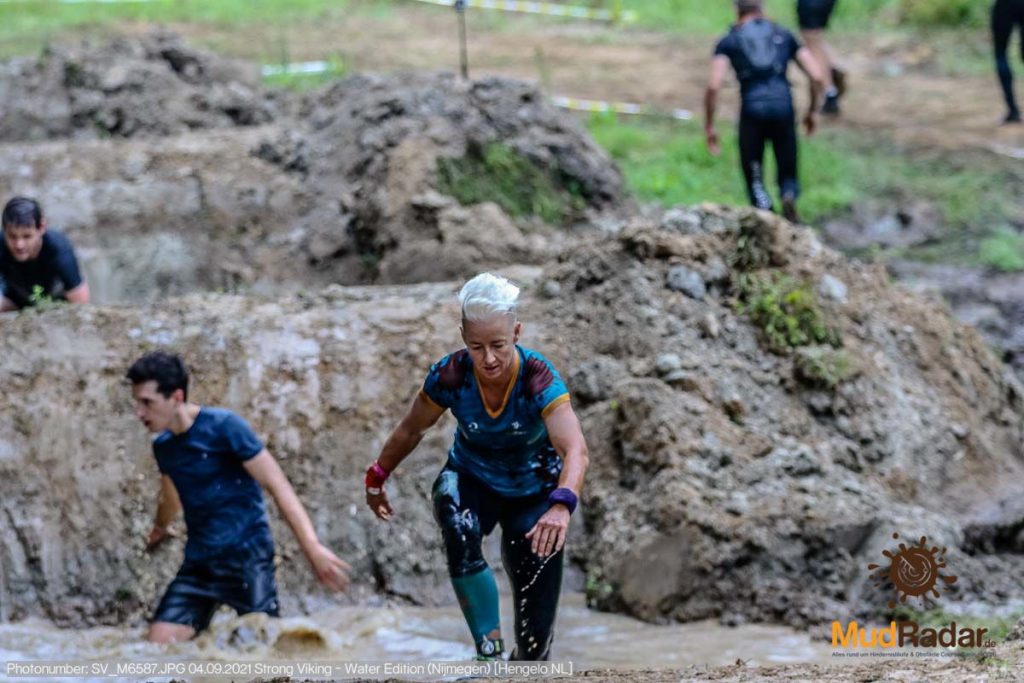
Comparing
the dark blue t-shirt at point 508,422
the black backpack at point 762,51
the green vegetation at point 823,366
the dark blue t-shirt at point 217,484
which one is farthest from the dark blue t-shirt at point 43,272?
the black backpack at point 762,51

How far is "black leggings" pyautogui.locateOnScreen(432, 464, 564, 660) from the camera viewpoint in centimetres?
564

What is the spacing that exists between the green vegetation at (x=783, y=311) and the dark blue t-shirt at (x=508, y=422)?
3219 mm

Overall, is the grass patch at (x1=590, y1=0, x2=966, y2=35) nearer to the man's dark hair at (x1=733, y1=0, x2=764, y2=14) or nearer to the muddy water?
the man's dark hair at (x1=733, y1=0, x2=764, y2=14)

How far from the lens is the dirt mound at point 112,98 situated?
14.2 meters

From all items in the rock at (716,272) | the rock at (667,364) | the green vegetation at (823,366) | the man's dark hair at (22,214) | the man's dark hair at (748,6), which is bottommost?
the green vegetation at (823,366)

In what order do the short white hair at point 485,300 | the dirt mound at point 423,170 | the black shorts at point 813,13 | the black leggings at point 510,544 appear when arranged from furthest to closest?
the black shorts at point 813,13 → the dirt mound at point 423,170 → the black leggings at point 510,544 → the short white hair at point 485,300

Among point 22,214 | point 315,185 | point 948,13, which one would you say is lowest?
point 315,185

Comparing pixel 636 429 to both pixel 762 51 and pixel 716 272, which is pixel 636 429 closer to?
pixel 716 272

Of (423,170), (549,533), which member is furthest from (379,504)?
(423,170)

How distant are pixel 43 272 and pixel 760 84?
5.17 m

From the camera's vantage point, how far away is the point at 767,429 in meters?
8.16

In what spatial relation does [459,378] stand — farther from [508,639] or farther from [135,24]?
[135,24]

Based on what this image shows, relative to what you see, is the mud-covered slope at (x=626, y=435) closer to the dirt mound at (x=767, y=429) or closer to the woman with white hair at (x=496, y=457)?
the dirt mound at (x=767, y=429)

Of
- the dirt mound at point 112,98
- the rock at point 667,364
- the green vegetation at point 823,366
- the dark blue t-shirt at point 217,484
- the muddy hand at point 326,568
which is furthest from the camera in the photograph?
the dirt mound at point 112,98
